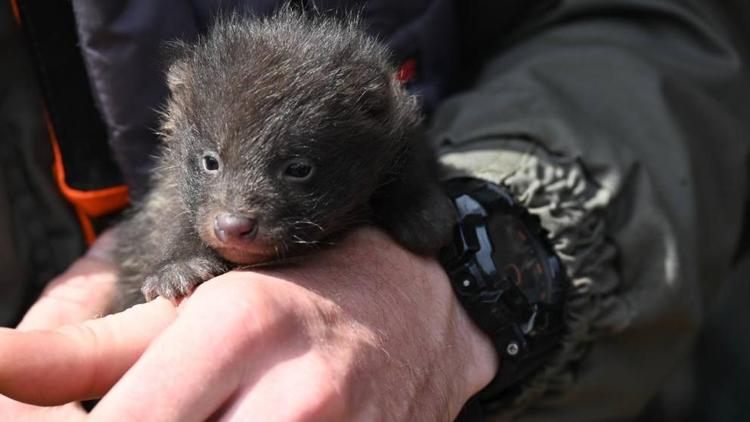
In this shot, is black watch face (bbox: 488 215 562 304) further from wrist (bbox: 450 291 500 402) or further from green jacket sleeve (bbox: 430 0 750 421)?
wrist (bbox: 450 291 500 402)

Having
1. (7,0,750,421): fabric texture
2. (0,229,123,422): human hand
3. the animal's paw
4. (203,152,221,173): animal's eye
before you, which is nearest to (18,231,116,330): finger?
(0,229,123,422): human hand

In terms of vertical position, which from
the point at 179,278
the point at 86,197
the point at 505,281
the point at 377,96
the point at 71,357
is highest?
the point at 377,96

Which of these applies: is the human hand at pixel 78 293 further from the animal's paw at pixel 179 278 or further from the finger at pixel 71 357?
the finger at pixel 71 357

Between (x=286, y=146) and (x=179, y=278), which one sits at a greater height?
(x=286, y=146)

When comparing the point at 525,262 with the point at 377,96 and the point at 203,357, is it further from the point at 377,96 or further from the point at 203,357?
the point at 203,357

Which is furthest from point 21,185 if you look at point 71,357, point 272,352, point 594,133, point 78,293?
point 594,133

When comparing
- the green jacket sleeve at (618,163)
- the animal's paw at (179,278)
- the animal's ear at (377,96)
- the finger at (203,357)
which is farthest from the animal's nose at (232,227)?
the green jacket sleeve at (618,163)
